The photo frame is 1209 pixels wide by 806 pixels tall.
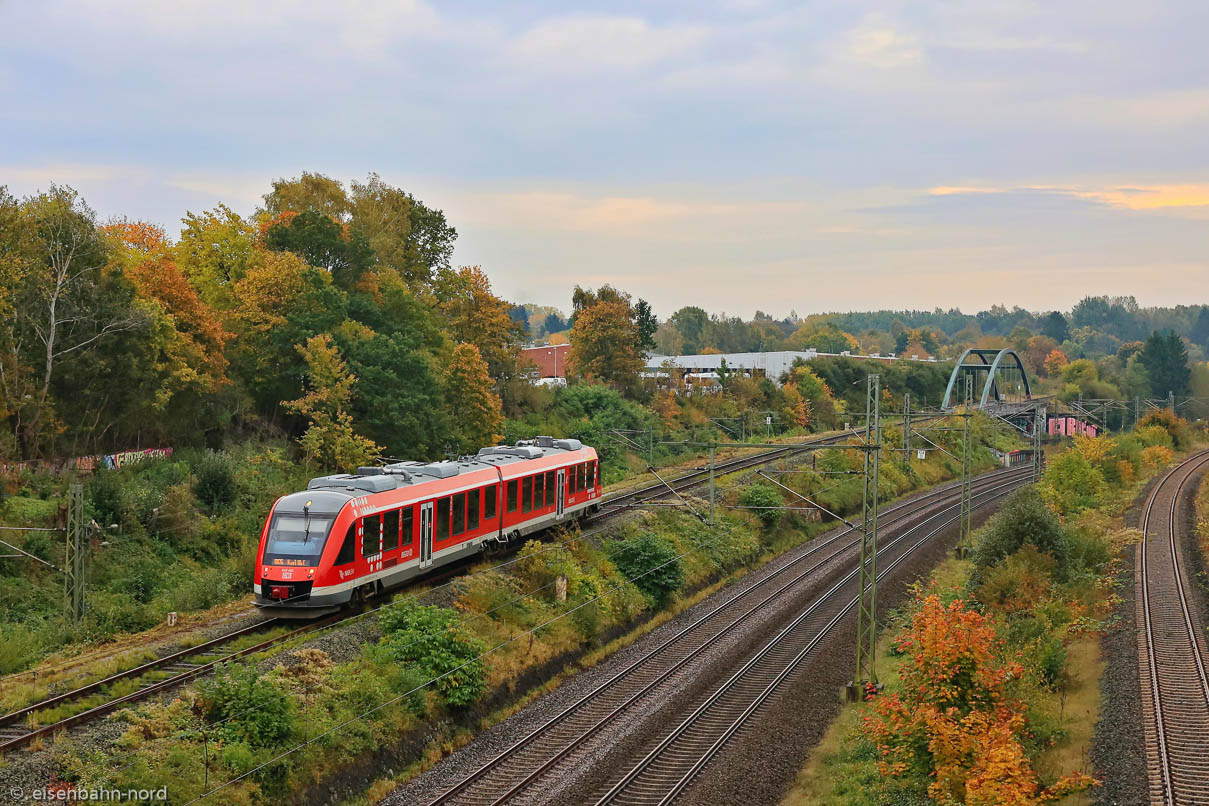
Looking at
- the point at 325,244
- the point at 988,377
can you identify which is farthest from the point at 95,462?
the point at 988,377

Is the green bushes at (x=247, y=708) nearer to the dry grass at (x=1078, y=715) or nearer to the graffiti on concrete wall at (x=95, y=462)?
the dry grass at (x=1078, y=715)

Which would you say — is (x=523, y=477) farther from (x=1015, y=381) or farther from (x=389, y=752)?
(x=1015, y=381)

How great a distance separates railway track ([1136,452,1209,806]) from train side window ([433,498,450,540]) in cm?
1866

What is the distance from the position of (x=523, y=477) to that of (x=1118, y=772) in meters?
20.2

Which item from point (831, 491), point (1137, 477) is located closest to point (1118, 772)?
point (831, 491)

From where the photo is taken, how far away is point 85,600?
26.5 meters

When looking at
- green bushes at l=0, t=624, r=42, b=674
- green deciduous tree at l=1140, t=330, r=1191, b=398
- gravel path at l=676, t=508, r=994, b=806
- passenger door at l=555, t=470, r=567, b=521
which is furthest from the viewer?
green deciduous tree at l=1140, t=330, r=1191, b=398

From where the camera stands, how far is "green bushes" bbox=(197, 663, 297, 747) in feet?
62.3

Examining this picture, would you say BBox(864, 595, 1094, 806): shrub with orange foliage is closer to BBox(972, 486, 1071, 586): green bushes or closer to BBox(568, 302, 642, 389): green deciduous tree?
BBox(972, 486, 1071, 586): green bushes

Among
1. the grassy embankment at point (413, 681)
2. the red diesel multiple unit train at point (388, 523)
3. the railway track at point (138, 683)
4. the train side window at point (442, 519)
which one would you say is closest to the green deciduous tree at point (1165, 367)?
the grassy embankment at point (413, 681)

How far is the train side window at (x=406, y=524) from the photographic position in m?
26.7

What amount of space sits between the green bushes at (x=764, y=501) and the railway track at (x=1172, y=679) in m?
17.0

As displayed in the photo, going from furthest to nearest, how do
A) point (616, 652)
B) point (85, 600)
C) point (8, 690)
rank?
point (616, 652), point (85, 600), point (8, 690)

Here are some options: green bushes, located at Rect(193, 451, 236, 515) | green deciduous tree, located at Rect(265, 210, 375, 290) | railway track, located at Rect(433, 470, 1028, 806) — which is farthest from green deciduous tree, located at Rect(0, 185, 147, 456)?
railway track, located at Rect(433, 470, 1028, 806)
